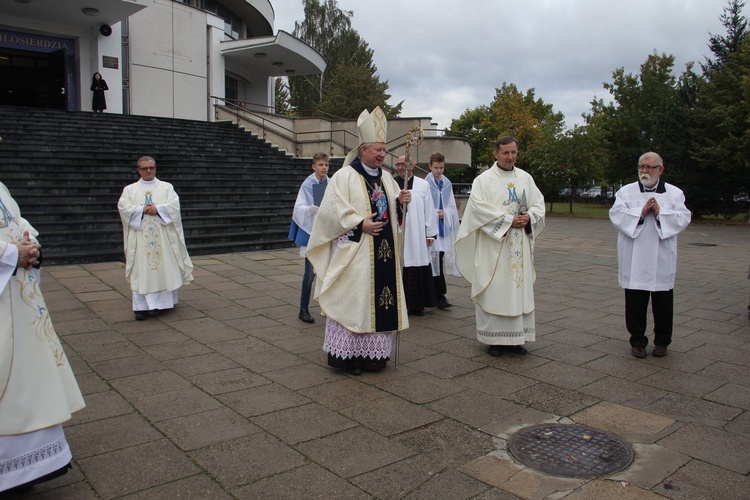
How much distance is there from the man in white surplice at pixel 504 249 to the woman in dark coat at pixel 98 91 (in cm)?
1787

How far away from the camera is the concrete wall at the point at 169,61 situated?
74.4 ft

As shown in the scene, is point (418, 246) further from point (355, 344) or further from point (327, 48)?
point (327, 48)

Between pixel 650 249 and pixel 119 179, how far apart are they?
11765mm

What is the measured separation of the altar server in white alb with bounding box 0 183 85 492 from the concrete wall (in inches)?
847

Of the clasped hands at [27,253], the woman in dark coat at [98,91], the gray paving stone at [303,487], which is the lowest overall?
the gray paving stone at [303,487]

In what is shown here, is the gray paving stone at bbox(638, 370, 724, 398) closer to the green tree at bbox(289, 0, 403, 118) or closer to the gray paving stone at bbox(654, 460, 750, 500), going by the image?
Result: the gray paving stone at bbox(654, 460, 750, 500)

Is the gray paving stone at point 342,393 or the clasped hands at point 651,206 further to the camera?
the clasped hands at point 651,206

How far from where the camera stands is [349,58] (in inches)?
1956

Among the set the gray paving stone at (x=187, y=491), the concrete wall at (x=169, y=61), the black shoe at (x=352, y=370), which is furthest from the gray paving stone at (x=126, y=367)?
the concrete wall at (x=169, y=61)

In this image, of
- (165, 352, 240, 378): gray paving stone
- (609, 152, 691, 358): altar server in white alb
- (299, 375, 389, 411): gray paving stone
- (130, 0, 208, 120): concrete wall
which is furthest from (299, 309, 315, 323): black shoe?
(130, 0, 208, 120): concrete wall

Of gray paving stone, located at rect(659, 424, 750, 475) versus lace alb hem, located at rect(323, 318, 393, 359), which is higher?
lace alb hem, located at rect(323, 318, 393, 359)

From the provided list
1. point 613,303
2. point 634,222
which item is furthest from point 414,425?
point 613,303

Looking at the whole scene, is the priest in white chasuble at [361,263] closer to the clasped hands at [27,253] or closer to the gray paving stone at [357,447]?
the gray paving stone at [357,447]

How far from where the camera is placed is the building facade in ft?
66.3
